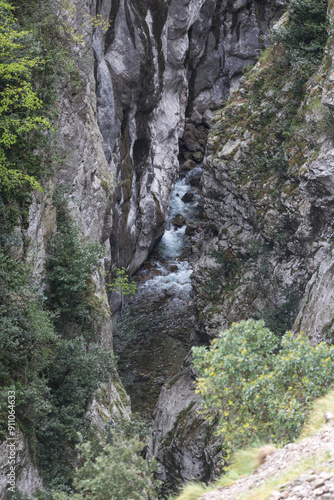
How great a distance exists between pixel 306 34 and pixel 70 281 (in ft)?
53.8

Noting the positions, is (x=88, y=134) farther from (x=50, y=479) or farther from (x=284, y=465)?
(x=284, y=465)

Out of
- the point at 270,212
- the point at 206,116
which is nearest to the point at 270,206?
the point at 270,212

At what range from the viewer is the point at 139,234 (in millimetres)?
33781

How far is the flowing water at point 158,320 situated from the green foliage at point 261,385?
16.3m

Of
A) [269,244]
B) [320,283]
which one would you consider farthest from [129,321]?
[320,283]

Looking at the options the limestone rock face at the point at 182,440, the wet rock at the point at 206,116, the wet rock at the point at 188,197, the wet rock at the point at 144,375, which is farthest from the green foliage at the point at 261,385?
the wet rock at the point at 206,116

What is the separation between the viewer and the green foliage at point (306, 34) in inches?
712

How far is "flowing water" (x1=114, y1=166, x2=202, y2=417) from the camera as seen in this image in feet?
82.9

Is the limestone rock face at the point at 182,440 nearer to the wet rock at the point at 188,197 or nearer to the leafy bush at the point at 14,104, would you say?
the leafy bush at the point at 14,104

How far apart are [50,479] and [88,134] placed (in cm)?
1440

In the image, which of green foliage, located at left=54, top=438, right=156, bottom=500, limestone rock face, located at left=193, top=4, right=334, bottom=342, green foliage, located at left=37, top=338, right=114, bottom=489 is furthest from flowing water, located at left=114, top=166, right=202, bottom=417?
green foliage, located at left=54, top=438, right=156, bottom=500

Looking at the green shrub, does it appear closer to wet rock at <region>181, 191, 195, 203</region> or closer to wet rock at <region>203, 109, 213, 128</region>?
wet rock at <region>181, 191, 195, 203</region>

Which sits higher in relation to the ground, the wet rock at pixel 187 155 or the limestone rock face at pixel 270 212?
the wet rock at pixel 187 155

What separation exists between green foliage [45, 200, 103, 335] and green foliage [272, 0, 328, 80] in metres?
13.5
